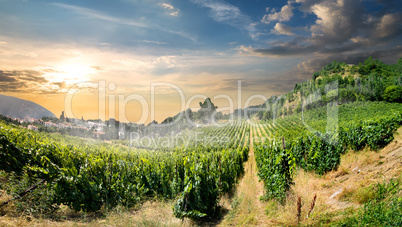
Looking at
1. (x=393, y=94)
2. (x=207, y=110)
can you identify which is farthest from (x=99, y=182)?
(x=393, y=94)

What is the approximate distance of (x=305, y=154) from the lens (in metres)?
15.9

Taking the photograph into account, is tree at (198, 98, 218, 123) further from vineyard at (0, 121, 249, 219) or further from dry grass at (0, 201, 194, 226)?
dry grass at (0, 201, 194, 226)

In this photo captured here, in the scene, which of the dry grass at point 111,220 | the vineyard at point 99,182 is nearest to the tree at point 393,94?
the vineyard at point 99,182

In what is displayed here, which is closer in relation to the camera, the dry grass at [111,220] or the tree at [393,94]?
the dry grass at [111,220]

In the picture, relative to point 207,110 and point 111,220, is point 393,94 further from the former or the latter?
point 111,220

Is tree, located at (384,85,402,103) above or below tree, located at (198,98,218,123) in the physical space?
above

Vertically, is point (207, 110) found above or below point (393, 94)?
below

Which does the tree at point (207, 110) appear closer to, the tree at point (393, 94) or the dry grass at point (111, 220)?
the tree at point (393, 94)

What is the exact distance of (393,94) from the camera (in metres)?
103

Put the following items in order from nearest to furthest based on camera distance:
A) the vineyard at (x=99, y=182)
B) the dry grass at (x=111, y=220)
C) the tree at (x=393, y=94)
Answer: the dry grass at (x=111, y=220), the vineyard at (x=99, y=182), the tree at (x=393, y=94)

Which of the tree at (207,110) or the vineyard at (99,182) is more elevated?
the tree at (207,110)

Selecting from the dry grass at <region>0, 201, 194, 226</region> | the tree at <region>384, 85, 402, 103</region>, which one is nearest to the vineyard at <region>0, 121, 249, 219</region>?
the dry grass at <region>0, 201, 194, 226</region>

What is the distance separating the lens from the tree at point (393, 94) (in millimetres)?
100875

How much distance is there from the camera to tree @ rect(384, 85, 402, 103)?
10088 cm
